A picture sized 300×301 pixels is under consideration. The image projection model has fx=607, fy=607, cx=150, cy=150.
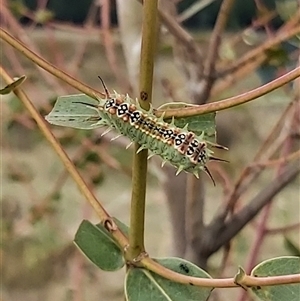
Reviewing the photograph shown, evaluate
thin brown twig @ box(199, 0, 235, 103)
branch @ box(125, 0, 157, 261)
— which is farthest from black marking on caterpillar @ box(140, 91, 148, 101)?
thin brown twig @ box(199, 0, 235, 103)

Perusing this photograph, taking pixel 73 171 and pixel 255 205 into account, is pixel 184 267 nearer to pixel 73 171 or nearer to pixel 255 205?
pixel 73 171

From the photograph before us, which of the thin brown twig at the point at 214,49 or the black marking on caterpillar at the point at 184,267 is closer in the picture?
the black marking on caterpillar at the point at 184,267

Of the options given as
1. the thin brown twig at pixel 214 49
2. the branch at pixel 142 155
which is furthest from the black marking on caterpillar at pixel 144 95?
the thin brown twig at pixel 214 49

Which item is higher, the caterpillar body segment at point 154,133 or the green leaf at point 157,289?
the caterpillar body segment at point 154,133

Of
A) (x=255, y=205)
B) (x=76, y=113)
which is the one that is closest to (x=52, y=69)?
(x=76, y=113)

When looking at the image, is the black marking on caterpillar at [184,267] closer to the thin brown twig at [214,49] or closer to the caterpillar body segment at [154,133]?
the caterpillar body segment at [154,133]

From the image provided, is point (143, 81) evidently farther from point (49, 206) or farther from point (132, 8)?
point (49, 206)
